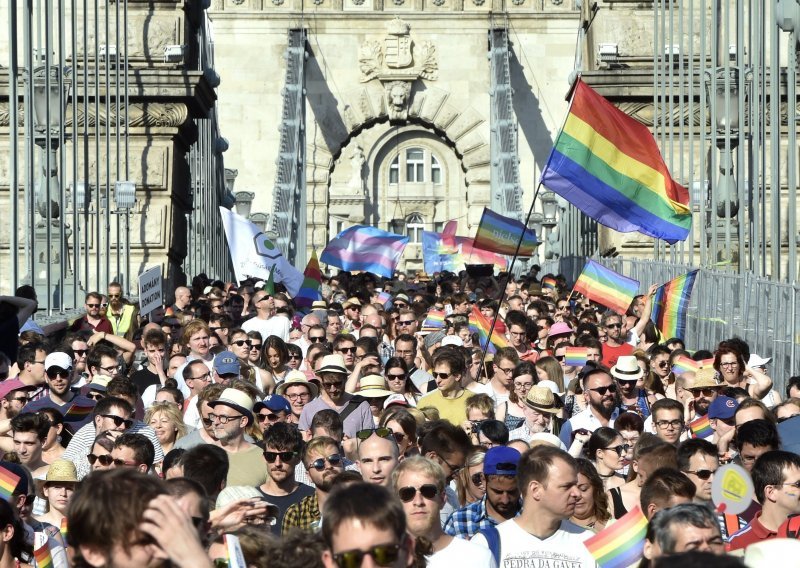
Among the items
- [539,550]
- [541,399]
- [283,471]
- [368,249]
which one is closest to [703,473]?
[539,550]

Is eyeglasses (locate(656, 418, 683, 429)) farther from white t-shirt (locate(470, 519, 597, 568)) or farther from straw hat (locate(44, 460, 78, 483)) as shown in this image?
white t-shirt (locate(470, 519, 597, 568))

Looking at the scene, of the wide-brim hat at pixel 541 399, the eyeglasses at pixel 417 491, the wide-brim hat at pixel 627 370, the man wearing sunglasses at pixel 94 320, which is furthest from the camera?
the man wearing sunglasses at pixel 94 320

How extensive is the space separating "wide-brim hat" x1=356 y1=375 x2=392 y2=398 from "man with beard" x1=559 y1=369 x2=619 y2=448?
114 cm

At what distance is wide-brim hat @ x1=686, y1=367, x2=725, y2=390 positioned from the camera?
499 inches

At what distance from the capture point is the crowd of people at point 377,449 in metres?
5.12

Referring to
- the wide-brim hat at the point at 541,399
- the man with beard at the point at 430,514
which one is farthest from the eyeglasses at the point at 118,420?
the man with beard at the point at 430,514

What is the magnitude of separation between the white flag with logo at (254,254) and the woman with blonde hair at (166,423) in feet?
50.6

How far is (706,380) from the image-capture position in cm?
1272

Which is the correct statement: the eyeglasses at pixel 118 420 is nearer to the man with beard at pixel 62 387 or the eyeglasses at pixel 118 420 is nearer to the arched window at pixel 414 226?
the man with beard at pixel 62 387

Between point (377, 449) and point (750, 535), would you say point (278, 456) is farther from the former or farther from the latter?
point (750, 535)

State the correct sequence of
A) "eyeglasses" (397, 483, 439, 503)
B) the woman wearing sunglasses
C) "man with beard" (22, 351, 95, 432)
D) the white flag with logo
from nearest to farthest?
"eyeglasses" (397, 483, 439, 503) < the woman wearing sunglasses < "man with beard" (22, 351, 95, 432) < the white flag with logo

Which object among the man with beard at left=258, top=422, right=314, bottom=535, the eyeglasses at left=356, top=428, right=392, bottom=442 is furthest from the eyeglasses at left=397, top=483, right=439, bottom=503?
the man with beard at left=258, top=422, right=314, bottom=535

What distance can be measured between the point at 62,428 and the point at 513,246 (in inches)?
764

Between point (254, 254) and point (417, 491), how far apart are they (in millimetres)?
19673
